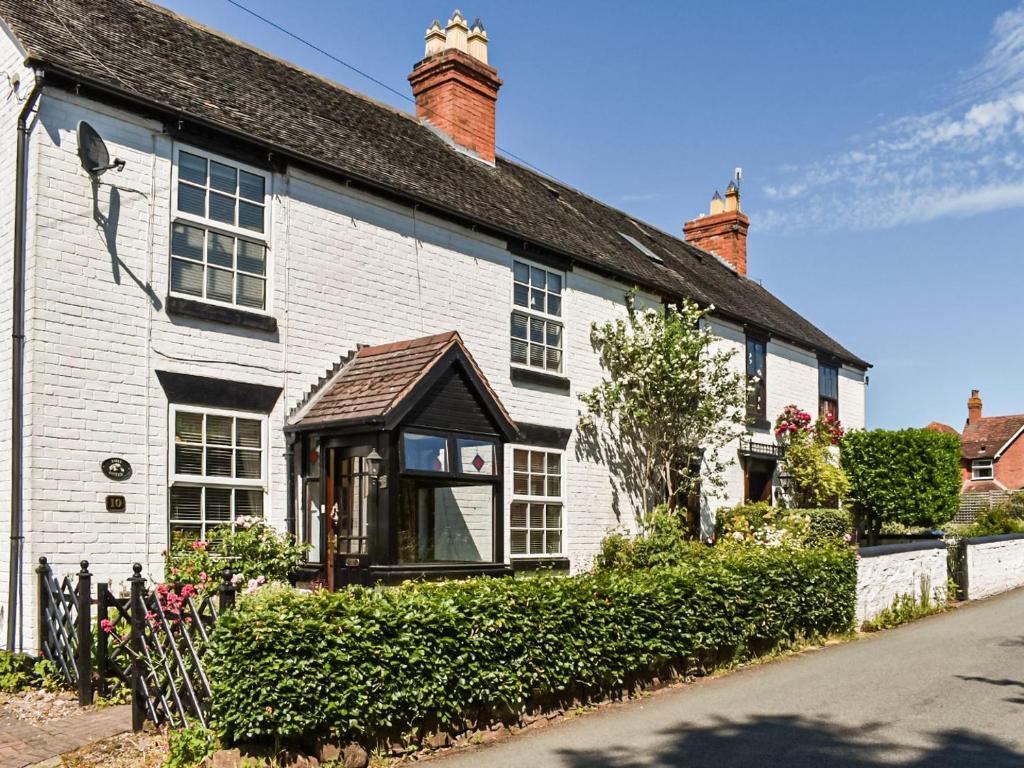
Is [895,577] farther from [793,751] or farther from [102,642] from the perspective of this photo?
[102,642]

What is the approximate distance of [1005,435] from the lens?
186ft

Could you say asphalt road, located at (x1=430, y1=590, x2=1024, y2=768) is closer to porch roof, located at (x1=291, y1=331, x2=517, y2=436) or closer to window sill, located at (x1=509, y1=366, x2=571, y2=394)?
porch roof, located at (x1=291, y1=331, x2=517, y2=436)

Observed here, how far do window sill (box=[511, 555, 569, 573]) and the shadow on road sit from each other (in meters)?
6.81

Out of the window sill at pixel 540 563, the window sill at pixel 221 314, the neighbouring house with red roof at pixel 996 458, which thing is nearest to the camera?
the window sill at pixel 221 314

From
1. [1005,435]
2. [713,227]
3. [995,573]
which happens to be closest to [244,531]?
[995,573]

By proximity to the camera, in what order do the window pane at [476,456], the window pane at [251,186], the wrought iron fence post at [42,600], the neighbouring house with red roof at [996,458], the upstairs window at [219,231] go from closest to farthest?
1. the wrought iron fence post at [42,600]
2. the upstairs window at [219,231]
3. the window pane at [251,186]
4. the window pane at [476,456]
5. the neighbouring house with red roof at [996,458]

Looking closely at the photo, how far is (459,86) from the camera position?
19.2 meters

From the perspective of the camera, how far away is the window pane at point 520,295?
16266 mm

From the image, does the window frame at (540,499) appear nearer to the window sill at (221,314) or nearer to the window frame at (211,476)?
the window frame at (211,476)

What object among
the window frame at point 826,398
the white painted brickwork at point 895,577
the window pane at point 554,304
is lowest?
the white painted brickwork at point 895,577

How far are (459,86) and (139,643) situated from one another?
532 inches

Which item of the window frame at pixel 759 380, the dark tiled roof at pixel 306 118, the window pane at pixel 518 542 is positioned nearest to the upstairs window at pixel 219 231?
the dark tiled roof at pixel 306 118

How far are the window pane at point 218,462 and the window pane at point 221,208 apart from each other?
2724 millimetres

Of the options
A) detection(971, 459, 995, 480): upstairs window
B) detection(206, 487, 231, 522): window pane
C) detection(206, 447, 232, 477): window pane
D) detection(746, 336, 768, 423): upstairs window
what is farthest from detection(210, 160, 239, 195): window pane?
detection(971, 459, 995, 480): upstairs window
